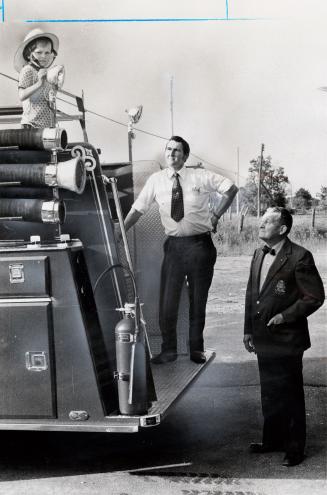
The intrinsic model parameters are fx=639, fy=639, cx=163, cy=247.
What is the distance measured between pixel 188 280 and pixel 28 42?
1.94 m

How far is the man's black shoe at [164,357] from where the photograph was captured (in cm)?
467

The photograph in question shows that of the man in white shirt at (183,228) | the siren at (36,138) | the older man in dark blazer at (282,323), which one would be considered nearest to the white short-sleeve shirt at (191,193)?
the man in white shirt at (183,228)

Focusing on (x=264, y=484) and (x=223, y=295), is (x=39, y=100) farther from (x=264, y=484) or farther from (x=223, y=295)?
(x=264, y=484)

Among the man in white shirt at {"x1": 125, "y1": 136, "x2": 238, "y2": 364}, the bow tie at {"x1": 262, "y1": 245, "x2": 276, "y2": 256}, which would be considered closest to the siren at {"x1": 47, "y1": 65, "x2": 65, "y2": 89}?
the man in white shirt at {"x1": 125, "y1": 136, "x2": 238, "y2": 364}

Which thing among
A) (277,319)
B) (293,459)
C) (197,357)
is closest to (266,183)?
(277,319)

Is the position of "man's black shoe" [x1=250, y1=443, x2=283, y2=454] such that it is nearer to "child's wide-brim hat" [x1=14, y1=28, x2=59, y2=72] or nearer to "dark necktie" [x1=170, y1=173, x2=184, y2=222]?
"dark necktie" [x1=170, y1=173, x2=184, y2=222]

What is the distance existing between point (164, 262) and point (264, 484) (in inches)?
69.6

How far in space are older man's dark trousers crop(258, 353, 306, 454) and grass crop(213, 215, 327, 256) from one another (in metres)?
0.81

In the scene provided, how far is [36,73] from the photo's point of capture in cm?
395

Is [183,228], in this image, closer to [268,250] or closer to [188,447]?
[268,250]

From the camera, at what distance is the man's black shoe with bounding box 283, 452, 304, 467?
12.2 feet

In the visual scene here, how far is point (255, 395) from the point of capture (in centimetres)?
523

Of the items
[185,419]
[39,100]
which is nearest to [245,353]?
[185,419]

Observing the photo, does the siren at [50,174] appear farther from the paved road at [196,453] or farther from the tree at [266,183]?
the paved road at [196,453]
